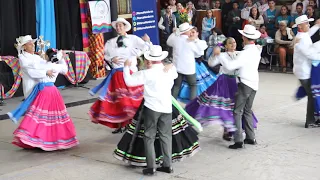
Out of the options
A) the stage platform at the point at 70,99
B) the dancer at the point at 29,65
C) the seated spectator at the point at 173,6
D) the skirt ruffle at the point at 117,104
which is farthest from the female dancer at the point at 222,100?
the seated spectator at the point at 173,6

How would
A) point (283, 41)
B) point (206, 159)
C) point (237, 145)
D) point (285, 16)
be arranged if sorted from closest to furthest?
1. point (206, 159)
2. point (237, 145)
3. point (283, 41)
4. point (285, 16)

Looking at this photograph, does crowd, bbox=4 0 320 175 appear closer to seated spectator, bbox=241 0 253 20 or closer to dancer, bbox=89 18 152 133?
dancer, bbox=89 18 152 133

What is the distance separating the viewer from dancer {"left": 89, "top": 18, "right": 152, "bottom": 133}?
9.27 metres

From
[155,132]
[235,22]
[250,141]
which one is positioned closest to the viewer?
[155,132]

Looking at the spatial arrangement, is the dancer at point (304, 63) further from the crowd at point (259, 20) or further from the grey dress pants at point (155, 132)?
the crowd at point (259, 20)

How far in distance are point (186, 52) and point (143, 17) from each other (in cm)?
586

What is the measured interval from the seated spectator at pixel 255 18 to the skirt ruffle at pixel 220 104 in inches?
327

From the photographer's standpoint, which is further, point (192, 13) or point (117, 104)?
point (192, 13)

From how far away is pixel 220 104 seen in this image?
28.6ft

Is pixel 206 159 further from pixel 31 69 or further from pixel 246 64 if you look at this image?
pixel 31 69

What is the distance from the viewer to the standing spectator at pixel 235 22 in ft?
58.1

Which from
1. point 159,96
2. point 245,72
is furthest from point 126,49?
point 159,96

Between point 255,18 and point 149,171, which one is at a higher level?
point 255,18

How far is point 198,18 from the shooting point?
743 inches
